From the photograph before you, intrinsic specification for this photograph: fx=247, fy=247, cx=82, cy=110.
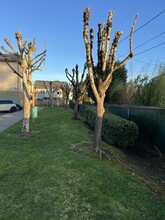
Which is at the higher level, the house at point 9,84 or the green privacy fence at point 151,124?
the house at point 9,84

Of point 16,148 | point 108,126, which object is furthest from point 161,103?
point 16,148

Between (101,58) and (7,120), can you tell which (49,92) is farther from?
(101,58)

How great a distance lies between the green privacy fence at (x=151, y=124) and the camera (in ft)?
24.2

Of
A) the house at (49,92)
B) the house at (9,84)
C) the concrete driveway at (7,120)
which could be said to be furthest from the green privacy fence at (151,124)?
the house at (9,84)

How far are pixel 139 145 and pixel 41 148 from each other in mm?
3633

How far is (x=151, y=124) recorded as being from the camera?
8.21 m

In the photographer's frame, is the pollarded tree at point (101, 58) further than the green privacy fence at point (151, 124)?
No

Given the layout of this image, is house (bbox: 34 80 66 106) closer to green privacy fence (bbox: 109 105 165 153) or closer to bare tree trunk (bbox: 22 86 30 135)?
bare tree trunk (bbox: 22 86 30 135)

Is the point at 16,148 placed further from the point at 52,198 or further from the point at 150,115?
the point at 150,115

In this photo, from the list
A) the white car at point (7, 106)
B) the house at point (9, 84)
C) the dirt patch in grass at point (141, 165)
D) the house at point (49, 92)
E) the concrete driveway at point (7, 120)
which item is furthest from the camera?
the house at point (49, 92)

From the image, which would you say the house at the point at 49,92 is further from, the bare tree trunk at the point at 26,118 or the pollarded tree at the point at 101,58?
the pollarded tree at the point at 101,58

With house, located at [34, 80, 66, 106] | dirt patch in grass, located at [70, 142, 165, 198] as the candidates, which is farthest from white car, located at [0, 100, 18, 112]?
dirt patch in grass, located at [70, 142, 165, 198]

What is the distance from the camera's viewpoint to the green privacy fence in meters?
7.38

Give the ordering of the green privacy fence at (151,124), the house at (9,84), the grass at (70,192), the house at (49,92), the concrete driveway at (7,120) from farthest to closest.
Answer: the house at (49,92) < the house at (9,84) < the concrete driveway at (7,120) < the green privacy fence at (151,124) < the grass at (70,192)
